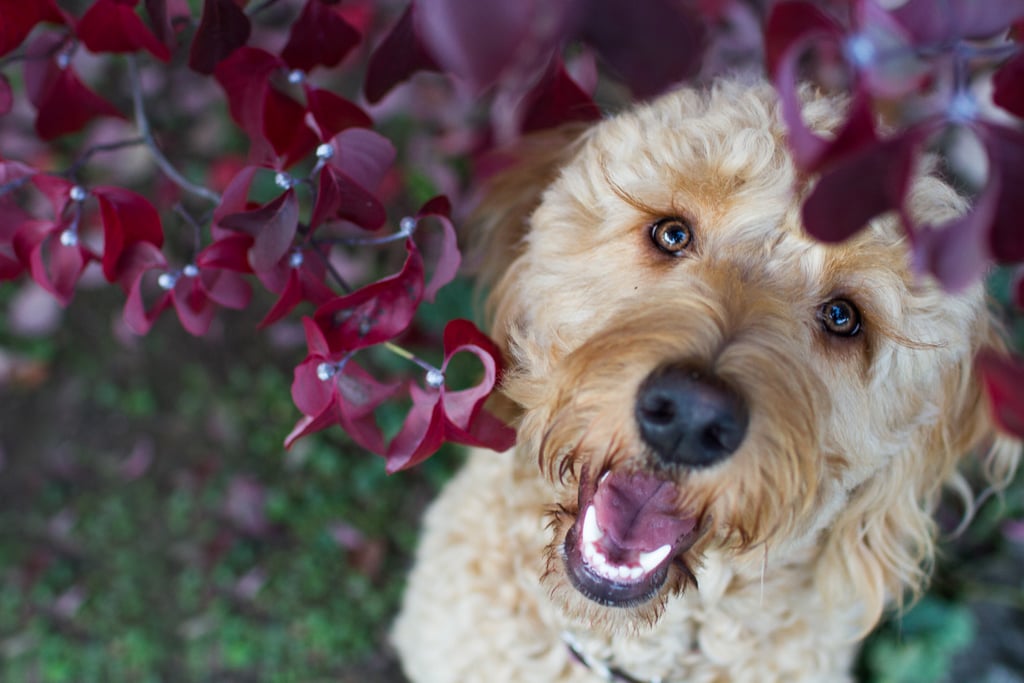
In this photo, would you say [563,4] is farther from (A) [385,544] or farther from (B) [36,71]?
(A) [385,544]

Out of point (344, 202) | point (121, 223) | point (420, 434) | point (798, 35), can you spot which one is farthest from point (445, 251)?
point (798, 35)

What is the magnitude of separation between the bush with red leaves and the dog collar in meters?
0.54

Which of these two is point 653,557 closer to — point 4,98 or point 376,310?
point 376,310

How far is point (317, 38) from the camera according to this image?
1.26 meters

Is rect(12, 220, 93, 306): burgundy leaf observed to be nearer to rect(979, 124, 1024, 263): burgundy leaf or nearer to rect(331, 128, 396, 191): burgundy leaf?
rect(331, 128, 396, 191): burgundy leaf

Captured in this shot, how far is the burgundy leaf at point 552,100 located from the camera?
1.48 metres

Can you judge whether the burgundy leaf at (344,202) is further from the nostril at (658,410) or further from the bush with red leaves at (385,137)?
the nostril at (658,410)

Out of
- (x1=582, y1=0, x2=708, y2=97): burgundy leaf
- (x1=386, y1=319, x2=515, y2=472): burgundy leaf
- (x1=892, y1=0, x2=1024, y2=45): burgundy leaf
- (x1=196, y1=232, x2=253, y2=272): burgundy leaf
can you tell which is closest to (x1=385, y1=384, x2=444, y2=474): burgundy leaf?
(x1=386, y1=319, x2=515, y2=472): burgundy leaf

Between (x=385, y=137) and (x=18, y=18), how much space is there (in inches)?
22.6

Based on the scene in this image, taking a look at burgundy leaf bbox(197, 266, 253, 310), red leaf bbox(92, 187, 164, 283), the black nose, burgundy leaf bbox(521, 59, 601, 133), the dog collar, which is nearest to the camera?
the black nose

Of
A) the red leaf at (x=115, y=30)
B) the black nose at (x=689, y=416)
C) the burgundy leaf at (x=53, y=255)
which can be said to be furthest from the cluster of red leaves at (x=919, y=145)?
the burgundy leaf at (x=53, y=255)

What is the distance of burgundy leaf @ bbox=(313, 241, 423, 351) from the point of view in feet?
4.20

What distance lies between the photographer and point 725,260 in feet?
4.36

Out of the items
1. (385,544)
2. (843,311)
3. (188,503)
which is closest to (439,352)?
(385,544)
